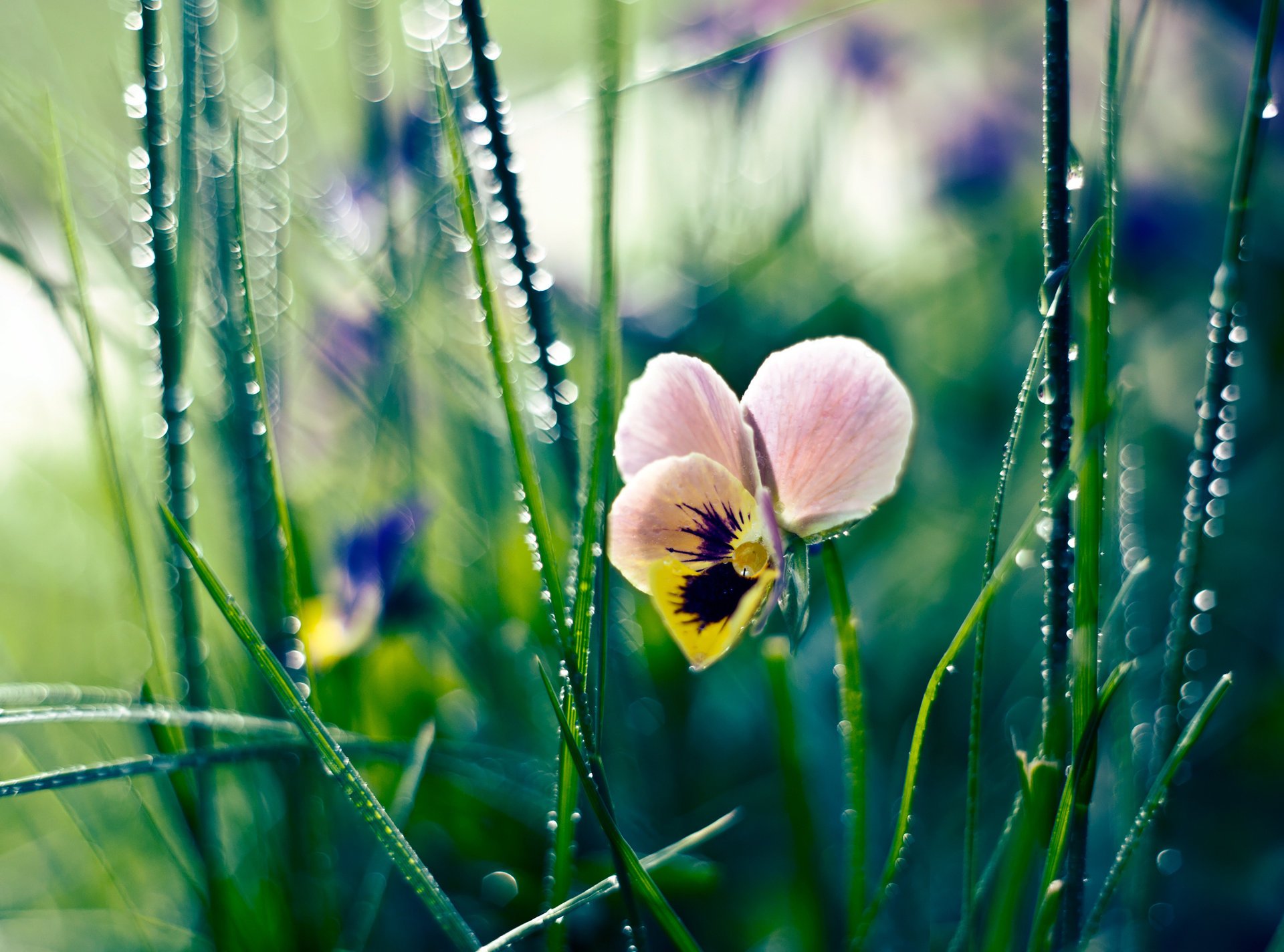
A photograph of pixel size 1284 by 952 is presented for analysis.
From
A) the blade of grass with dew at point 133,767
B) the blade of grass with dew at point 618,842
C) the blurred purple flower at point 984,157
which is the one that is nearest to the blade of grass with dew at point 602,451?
the blade of grass with dew at point 618,842

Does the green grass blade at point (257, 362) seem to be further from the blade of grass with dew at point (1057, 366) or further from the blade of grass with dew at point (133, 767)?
the blade of grass with dew at point (1057, 366)

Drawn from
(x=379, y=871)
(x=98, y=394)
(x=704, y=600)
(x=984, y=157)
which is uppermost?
(x=984, y=157)

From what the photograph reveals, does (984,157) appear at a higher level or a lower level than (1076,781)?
higher

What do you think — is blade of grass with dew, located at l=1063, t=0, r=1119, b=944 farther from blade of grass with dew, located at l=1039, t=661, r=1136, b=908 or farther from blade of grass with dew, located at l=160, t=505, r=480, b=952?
blade of grass with dew, located at l=160, t=505, r=480, b=952

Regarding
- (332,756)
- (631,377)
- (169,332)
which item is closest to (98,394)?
(169,332)

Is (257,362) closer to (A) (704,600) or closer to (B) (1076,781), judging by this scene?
(A) (704,600)

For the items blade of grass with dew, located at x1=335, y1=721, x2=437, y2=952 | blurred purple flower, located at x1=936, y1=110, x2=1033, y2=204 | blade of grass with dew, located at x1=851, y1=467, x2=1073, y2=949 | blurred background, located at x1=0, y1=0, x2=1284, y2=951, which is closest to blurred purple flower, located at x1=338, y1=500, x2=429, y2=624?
blurred background, located at x1=0, y1=0, x2=1284, y2=951

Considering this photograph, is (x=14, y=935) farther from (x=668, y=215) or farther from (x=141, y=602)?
(x=668, y=215)

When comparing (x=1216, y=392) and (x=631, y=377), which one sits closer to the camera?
(x=1216, y=392)
